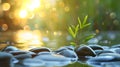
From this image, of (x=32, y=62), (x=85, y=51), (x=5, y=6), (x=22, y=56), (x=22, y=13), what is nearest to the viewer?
(x=32, y=62)

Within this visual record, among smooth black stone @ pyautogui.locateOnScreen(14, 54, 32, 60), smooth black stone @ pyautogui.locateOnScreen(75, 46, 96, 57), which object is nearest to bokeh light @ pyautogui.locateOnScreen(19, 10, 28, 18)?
smooth black stone @ pyautogui.locateOnScreen(75, 46, 96, 57)

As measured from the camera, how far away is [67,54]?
4.43 meters

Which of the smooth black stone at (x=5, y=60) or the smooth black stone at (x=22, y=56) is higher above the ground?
the smooth black stone at (x=22, y=56)

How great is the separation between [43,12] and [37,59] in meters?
18.1

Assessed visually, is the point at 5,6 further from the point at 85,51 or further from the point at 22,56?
the point at 22,56

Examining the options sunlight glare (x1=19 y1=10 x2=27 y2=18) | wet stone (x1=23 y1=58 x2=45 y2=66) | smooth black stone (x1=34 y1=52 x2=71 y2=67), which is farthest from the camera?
sunlight glare (x1=19 y1=10 x2=27 y2=18)

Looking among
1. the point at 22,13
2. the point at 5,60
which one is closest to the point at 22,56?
the point at 5,60

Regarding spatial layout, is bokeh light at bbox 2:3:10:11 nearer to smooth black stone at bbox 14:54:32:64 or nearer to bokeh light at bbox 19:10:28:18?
bokeh light at bbox 19:10:28:18

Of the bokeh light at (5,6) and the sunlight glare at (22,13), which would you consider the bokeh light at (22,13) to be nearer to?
the sunlight glare at (22,13)

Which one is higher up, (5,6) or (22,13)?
(5,6)

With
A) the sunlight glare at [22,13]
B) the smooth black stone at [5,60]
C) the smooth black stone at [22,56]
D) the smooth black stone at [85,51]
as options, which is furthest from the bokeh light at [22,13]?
the smooth black stone at [5,60]

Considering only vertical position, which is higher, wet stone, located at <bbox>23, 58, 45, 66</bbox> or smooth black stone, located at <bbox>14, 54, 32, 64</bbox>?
smooth black stone, located at <bbox>14, 54, 32, 64</bbox>

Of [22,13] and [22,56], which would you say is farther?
[22,13]

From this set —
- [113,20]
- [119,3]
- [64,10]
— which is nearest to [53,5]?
[64,10]
